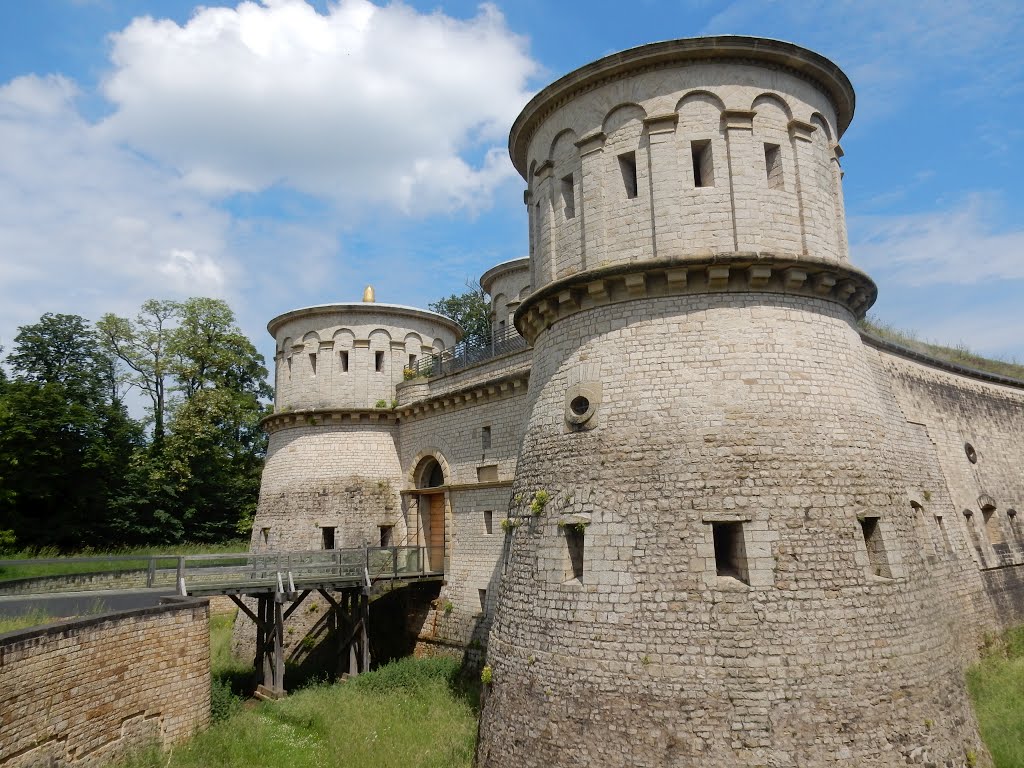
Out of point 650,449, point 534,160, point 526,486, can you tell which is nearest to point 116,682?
point 526,486

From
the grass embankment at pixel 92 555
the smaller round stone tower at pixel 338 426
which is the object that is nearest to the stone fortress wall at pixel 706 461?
the grass embankment at pixel 92 555

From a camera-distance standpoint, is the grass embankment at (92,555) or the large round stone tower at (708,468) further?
the grass embankment at (92,555)

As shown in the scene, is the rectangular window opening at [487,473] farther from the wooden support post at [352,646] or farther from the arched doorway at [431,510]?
the wooden support post at [352,646]

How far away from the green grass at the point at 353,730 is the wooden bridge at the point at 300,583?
1.42m

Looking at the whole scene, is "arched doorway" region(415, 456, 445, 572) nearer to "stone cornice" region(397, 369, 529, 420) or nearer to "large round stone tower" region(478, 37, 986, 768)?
"stone cornice" region(397, 369, 529, 420)

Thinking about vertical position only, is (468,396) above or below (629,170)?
below

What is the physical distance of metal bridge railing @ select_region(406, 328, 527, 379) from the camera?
18.8m

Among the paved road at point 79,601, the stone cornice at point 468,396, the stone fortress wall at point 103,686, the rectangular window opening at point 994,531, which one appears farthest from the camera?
the rectangular window opening at point 994,531

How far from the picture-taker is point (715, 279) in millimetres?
10195

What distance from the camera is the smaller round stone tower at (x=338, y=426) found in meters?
20.8

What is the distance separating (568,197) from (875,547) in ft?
24.2

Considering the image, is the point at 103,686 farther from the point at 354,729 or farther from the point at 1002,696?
the point at 1002,696

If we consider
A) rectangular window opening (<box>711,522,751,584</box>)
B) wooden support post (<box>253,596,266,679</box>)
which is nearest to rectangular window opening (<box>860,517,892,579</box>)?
rectangular window opening (<box>711,522,751,584</box>)

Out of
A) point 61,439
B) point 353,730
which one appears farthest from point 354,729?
point 61,439
